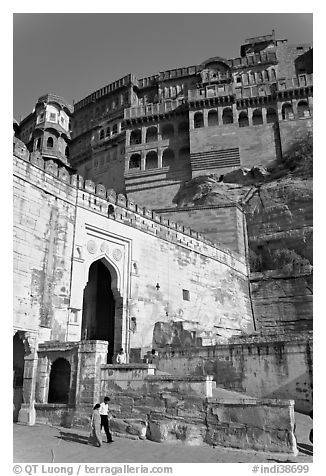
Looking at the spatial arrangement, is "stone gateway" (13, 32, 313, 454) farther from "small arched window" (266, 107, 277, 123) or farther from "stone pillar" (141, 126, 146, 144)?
"small arched window" (266, 107, 277, 123)

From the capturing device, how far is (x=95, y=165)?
46.1 meters

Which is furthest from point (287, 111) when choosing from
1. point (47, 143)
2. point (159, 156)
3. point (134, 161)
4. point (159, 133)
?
point (47, 143)

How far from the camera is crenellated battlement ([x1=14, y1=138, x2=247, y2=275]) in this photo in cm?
1533

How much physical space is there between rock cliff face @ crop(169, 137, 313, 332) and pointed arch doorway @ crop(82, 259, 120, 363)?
928 cm

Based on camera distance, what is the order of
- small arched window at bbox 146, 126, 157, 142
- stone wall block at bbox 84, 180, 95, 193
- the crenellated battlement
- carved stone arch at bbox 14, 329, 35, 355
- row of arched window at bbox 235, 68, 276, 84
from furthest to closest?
1. row of arched window at bbox 235, 68, 276, 84
2. small arched window at bbox 146, 126, 157, 142
3. stone wall block at bbox 84, 180, 95, 193
4. the crenellated battlement
5. carved stone arch at bbox 14, 329, 35, 355

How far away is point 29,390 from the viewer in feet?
40.2

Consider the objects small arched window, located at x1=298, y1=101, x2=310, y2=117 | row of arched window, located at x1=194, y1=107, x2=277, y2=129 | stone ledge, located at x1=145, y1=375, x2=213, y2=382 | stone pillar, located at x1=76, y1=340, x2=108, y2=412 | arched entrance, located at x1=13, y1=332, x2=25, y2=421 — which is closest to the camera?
stone ledge, located at x1=145, y1=375, x2=213, y2=382

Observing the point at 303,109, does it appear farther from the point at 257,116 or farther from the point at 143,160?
the point at 143,160

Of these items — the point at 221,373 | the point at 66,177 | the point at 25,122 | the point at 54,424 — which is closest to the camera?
the point at 54,424

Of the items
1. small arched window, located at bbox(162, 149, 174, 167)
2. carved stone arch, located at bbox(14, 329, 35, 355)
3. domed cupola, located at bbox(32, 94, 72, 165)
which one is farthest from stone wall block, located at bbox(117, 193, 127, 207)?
domed cupola, located at bbox(32, 94, 72, 165)
